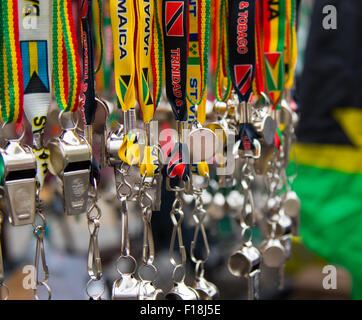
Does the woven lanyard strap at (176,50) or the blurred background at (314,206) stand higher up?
the woven lanyard strap at (176,50)

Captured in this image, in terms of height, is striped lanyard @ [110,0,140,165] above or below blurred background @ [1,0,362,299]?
above

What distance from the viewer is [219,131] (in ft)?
2.91

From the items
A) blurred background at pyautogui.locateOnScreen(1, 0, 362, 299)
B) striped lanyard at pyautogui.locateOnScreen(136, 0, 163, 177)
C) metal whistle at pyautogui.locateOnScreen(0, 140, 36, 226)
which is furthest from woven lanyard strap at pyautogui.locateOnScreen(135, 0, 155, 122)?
blurred background at pyautogui.locateOnScreen(1, 0, 362, 299)

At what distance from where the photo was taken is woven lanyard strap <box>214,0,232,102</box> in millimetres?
899

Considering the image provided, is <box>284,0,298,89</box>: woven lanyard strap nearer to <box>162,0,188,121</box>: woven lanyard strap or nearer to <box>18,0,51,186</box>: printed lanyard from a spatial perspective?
<box>162,0,188,121</box>: woven lanyard strap

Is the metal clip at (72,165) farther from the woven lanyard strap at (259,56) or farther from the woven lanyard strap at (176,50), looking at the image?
the woven lanyard strap at (259,56)

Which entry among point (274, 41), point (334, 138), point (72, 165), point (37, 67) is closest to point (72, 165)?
point (72, 165)

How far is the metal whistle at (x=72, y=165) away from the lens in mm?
691

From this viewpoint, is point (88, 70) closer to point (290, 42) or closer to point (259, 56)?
point (259, 56)

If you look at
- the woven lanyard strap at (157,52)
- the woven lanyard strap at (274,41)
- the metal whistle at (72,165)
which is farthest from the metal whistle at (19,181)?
the woven lanyard strap at (274,41)

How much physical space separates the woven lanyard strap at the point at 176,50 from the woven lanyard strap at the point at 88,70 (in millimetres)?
128

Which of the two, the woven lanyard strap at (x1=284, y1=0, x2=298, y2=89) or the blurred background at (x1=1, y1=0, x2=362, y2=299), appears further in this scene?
the blurred background at (x1=1, y1=0, x2=362, y2=299)

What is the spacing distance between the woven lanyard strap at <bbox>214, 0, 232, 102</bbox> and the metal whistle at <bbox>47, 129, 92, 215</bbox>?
13.6 inches

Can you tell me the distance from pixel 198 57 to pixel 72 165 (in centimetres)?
31
